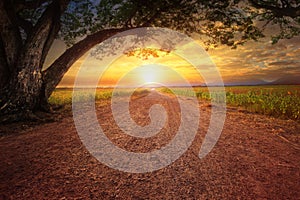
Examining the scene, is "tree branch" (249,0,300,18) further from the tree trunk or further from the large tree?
the tree trunk

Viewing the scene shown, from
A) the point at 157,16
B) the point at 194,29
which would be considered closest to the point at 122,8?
the point at 157,16

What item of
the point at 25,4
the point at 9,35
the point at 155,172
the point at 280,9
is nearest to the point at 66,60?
the point at 9,35

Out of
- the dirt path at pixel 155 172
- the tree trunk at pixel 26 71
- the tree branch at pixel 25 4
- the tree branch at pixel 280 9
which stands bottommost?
the dirt path at pixel 155 172

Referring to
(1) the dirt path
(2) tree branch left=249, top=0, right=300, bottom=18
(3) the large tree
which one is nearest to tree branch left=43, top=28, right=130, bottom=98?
(3) the large tree

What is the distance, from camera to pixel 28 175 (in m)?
3.16

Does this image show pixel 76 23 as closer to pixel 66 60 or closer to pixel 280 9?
pixel 66 60

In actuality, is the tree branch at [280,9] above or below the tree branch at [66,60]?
above

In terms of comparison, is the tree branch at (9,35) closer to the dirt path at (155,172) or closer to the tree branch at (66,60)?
the tree branch at (66,60)

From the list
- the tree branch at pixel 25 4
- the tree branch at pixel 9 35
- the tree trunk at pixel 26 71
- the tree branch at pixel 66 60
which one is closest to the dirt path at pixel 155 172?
the tree trunk at pixel 26 71

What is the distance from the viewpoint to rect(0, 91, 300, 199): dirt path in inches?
106

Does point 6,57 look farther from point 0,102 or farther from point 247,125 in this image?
point 247,125

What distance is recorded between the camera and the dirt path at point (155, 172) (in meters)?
2.68

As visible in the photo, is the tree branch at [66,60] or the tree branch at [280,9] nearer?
the tree branch at [280,9]

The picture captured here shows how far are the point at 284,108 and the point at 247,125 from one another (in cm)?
338
